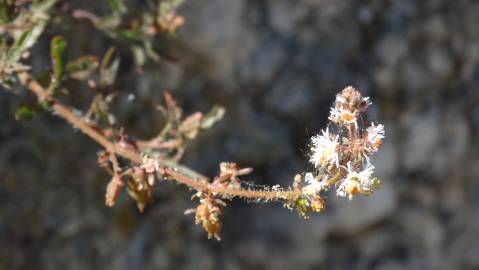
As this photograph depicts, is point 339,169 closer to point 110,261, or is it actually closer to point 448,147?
point 110,261

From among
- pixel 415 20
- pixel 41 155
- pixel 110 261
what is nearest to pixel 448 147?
pixel 415 20

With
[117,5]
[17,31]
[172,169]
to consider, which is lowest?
[172,169]

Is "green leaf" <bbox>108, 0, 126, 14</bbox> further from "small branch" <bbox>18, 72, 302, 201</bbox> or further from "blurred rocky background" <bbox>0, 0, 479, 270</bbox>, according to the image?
"blurred rocky background" <bbox>0, 0, 479, 270</bbox>

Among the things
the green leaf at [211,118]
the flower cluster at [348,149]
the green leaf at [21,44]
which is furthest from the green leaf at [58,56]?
the flower cluster at [348,149]

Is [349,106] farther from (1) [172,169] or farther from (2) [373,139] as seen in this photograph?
(1) [172,169]

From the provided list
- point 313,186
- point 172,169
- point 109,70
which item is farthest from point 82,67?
point 313,186

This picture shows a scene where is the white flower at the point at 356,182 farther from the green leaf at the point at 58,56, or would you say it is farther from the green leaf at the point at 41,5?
the green leaf at the point at 41,5

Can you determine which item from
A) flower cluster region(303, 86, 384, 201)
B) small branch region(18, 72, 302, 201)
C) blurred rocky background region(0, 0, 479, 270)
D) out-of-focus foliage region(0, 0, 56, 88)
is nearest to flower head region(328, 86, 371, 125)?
flower cluster region(303, 86, 384, 201)
